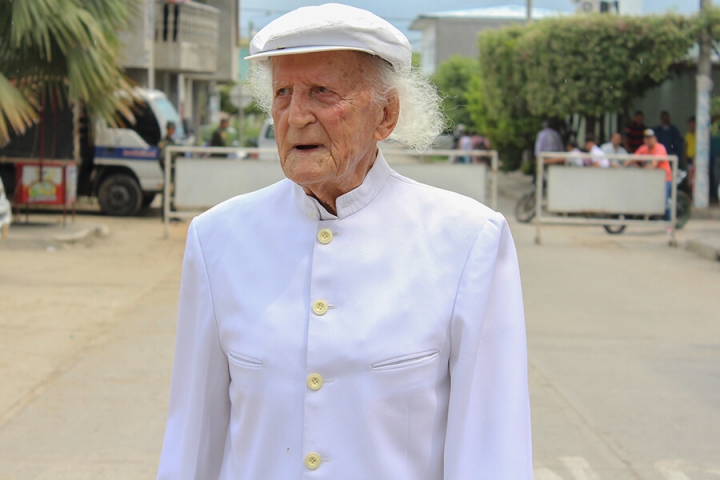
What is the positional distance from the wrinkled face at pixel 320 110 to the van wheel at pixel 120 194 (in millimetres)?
16511

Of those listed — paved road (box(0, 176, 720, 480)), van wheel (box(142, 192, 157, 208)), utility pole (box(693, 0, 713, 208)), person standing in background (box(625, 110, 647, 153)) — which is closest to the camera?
paved road (box(0, 176, 720, 480))

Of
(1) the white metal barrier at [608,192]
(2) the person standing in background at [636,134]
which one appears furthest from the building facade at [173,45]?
(1) the white metal barrier at [608,192]

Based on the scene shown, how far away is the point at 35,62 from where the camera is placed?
12461 mm

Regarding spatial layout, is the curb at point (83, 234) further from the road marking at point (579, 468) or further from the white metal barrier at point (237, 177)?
the road marking at point (579, 468)

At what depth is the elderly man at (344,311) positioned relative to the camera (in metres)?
1.86

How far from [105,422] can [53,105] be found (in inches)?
410

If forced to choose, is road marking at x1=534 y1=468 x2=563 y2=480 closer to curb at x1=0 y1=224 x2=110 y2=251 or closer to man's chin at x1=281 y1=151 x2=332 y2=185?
man's chin at x1=281 y1=151 x2=332 y2=185

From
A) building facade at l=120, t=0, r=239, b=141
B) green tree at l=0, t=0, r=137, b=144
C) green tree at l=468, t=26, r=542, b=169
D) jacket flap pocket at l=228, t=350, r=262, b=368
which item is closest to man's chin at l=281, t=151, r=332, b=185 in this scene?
jacket flap pocket at l=228, t=350, r=262, b=368

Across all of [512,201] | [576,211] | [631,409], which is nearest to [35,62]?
[576,211]

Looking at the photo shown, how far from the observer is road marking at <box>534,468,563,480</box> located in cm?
479

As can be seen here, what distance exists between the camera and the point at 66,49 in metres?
12.2

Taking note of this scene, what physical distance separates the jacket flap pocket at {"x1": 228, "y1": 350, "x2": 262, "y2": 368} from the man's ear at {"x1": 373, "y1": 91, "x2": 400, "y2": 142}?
51 centimetres

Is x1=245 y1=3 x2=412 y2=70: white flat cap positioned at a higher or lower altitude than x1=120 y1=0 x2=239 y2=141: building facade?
lower

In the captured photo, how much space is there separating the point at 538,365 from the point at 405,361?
5499mm
